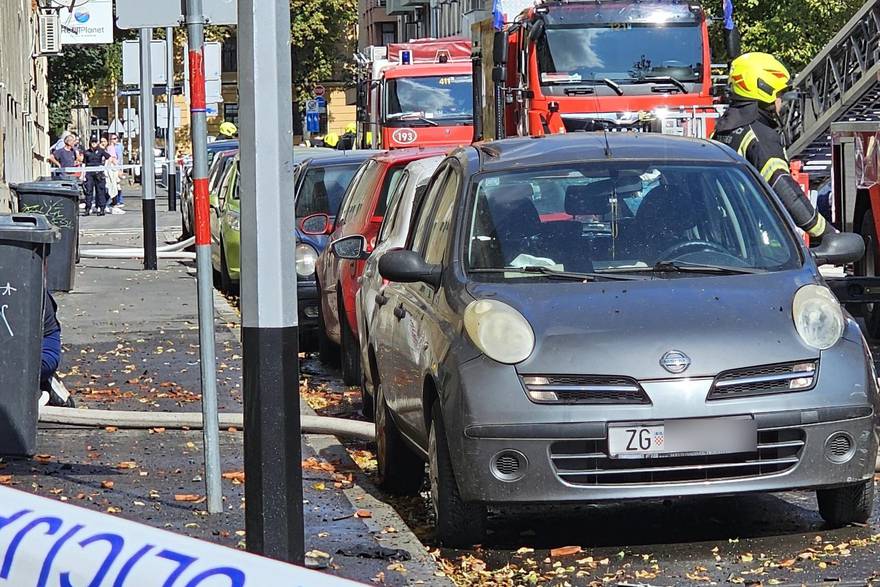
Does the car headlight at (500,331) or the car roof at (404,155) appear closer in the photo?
the car headlight at (500,331)

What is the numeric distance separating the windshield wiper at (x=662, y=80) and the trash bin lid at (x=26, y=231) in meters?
13.0

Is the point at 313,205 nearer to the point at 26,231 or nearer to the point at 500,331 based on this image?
the point at 26,231

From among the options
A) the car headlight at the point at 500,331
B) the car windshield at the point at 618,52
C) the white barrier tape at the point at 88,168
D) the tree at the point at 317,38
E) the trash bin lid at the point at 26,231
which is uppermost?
the tree at the point at 317,38

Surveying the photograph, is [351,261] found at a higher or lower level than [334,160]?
lower

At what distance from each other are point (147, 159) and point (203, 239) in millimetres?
17138

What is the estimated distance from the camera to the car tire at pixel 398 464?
792 centimetres

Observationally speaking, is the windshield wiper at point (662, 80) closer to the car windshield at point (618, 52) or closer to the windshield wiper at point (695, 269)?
the car windshield at point (618, 52)

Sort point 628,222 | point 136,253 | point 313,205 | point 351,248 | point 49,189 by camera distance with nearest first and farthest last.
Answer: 1. point 628,222
2. point 351,248
3. point 313,205
4. point 49,189
5. point 136,253

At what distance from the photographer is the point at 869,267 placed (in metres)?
13.6

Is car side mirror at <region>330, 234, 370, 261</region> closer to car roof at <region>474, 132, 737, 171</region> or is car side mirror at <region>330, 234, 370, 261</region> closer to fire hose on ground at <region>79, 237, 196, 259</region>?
car roof at <region>474, 132, 737, 171</region>

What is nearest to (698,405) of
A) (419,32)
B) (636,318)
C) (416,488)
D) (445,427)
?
(636,318)

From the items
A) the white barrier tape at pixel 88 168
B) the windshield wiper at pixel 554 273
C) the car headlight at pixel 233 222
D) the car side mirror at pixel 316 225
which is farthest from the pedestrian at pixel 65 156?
the windshield wiper at pixel 554 273

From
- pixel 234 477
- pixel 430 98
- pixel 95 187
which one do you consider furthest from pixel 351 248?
pixel 95 187

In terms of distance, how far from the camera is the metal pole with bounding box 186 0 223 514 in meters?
7.07
